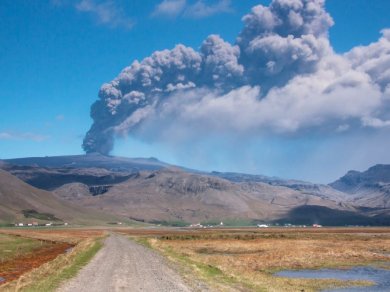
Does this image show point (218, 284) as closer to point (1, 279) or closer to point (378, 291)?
point (378, 291)

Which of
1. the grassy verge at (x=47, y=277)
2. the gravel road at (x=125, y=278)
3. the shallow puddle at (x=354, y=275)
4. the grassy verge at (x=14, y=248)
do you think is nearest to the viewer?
the grassy verge at (x=47, y=277)

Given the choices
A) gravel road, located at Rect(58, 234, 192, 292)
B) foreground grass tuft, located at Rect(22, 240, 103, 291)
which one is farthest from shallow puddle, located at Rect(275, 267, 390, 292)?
foreground grass tuft, located at Rect(22, 240, 103, 291)

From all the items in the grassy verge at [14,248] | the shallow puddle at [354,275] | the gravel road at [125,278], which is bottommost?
the shallow puddle at [354,275]

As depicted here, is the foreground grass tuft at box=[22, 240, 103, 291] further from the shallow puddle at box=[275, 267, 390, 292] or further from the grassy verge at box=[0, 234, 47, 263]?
the shallow puddle at box=[275, 267, 390, 292]

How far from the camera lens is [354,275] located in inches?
1982

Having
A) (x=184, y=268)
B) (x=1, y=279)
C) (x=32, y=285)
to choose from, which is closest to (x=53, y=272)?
(x=1, y=279)

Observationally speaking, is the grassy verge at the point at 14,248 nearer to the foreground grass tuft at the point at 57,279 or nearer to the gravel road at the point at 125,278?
the foreground grass tuft at the point at 57,279

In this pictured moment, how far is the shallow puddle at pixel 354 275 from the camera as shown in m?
44.0

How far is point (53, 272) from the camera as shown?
143 feet

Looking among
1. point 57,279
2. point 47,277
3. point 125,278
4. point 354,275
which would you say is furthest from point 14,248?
point 354,275

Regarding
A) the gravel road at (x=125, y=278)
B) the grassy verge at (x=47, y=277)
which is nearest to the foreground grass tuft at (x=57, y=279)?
the grassy verge at (x=47, y=277)

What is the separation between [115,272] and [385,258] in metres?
40.2

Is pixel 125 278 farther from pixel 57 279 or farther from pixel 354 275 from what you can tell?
pixel 354 275

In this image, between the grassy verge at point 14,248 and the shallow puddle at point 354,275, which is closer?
the shallow puddle at point 354,275
